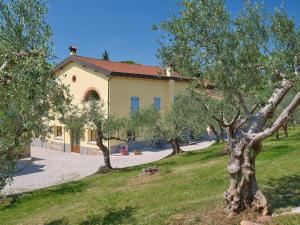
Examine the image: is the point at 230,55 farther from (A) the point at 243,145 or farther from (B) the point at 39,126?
(B) the point at 39,126

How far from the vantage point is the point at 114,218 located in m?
11.6

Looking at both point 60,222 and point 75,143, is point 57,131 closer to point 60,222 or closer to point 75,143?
point 75,143

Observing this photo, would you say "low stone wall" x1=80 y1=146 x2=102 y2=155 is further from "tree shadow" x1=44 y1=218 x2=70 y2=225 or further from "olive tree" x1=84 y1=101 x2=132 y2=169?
"tree shadow" x1=44 y1=218 x2=70 y2=225

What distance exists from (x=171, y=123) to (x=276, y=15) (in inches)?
674

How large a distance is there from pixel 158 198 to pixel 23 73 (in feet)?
25.7

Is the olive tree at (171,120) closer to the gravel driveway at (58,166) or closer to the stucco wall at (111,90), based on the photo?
the gravel driveway at (58,166)

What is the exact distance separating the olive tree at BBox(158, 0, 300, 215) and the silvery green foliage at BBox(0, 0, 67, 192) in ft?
12.5

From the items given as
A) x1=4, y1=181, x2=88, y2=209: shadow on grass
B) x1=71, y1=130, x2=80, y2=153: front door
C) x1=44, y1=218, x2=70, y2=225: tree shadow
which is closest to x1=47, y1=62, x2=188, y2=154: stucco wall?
x1=71, y1=130, x2=80, y2=153: front door

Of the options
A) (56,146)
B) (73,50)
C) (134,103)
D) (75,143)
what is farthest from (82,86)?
(56,146)

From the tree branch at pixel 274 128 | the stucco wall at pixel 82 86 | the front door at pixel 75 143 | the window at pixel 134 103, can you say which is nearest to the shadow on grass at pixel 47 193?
the tree branch at pixel 274 128

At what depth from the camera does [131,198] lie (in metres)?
14.0

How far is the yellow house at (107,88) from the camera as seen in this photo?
1339 inches

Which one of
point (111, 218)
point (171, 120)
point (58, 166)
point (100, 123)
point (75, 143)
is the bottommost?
point (111, 218)

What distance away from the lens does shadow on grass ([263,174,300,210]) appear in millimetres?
9680
